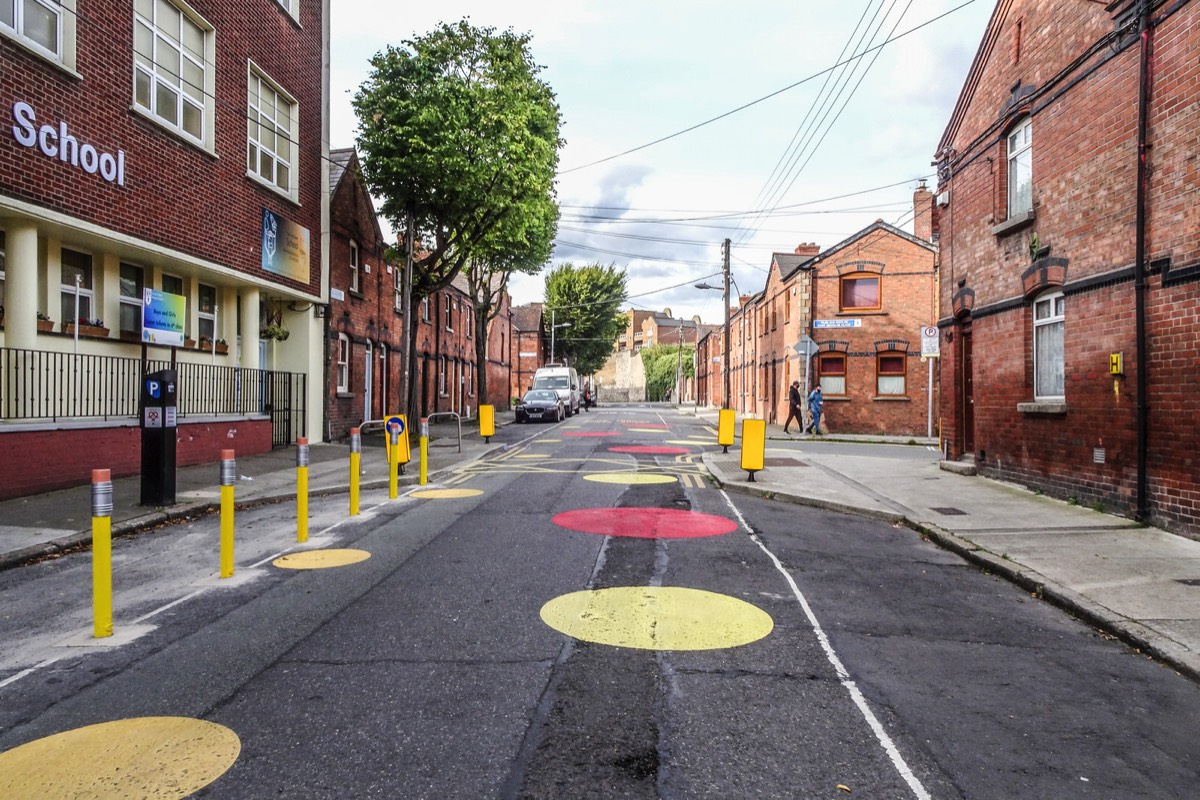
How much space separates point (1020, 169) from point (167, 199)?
14504 millimetres

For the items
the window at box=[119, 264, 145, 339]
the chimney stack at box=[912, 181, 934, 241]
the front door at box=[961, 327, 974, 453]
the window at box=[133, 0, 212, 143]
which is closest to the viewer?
the window at box=[133, 0, 212, 143]

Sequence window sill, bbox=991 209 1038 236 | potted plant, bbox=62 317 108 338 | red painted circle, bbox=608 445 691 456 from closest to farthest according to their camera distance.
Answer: window sill, bbox=991 209 1038 236, potted plant, bbox=62 317 108 338, red painted circle, bbox=608 445 691 456

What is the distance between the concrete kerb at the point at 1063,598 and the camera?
4516mm

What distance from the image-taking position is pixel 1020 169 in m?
11.9

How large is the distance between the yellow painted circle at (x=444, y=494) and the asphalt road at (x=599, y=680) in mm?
3463

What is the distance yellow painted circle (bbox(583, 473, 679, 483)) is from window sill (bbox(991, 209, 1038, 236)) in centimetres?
675

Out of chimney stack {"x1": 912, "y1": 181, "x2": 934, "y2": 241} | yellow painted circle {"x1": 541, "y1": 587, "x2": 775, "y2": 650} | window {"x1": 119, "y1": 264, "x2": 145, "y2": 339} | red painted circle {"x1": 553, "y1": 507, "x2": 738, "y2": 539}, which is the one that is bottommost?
yellow painted circle {"x1": 541, "y1": 587, "x2": 775, "y2": 650}

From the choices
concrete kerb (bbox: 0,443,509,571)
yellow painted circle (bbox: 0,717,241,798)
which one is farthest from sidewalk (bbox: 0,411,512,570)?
yellow painted circle (bbox: 0,717,241,798)

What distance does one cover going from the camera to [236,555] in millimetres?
6914

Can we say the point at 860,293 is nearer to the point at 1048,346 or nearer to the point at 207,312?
the point at 1048,346

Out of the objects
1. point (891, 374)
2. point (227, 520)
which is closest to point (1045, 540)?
point (227, 520)

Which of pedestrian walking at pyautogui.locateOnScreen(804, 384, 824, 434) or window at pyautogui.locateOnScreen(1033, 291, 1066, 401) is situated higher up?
window at pyautogui.locateOnScreen(1033, 291, 1066, 401)

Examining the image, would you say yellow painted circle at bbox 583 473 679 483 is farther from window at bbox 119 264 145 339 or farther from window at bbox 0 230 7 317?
window at bbox 0 230 7 317

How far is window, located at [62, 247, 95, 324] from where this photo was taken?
11.4m
